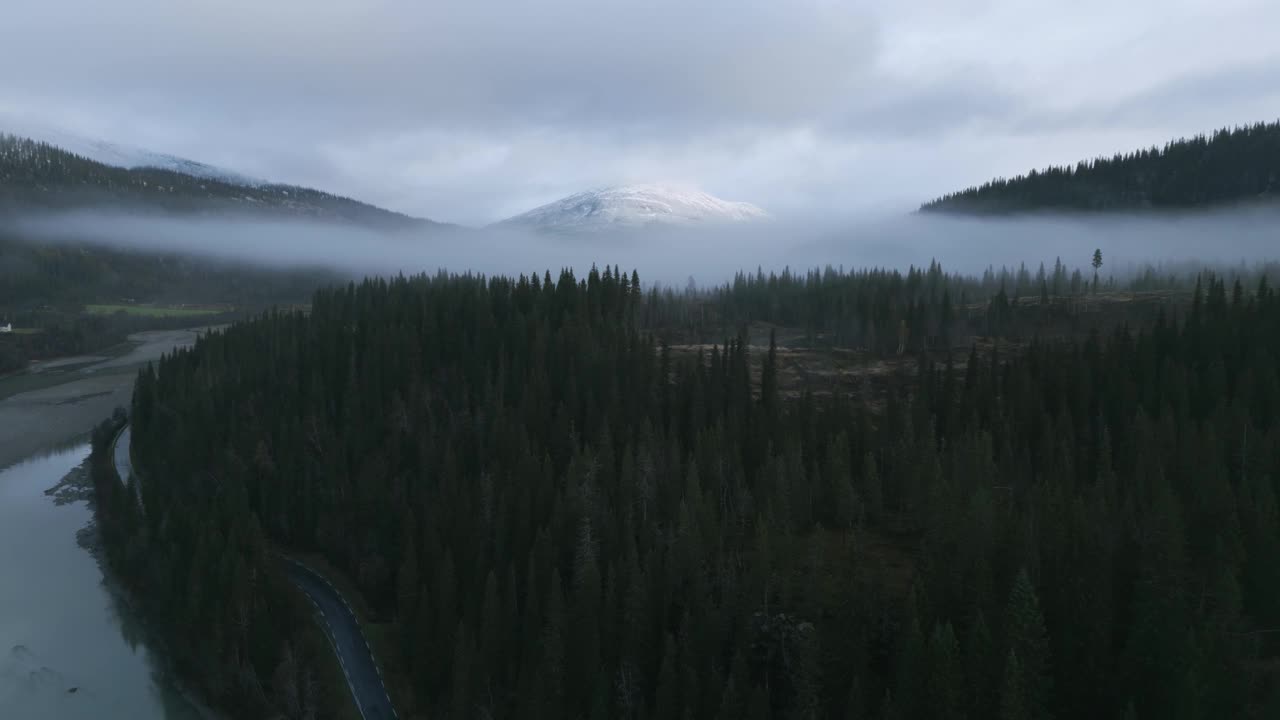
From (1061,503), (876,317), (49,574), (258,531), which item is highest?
(876,317)

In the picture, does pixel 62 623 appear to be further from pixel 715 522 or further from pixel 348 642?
pixel 715 522

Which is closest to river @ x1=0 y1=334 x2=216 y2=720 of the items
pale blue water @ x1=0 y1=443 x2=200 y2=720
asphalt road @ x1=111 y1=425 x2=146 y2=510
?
pale blue water @ x1=0 y1=443 x2=200 y2=720

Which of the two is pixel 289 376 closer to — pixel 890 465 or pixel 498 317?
pixel 498 317

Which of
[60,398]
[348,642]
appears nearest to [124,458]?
[60,398]

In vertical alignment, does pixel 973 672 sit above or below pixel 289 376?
below

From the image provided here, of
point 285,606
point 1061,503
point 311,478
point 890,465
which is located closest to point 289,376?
point 311,478

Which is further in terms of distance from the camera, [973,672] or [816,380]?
[816,380]
